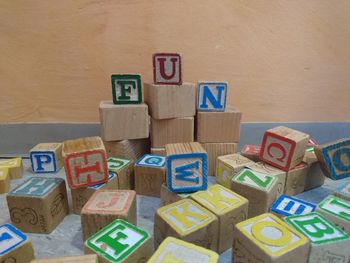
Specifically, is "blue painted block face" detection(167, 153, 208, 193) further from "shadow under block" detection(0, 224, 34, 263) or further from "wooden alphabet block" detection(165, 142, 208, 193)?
"shadow under block" detection(0, 224, 34, 263)

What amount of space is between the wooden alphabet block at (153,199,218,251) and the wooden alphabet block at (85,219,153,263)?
0.07m

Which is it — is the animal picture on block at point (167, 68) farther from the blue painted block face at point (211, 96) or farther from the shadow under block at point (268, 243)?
the shadow under block at point (268, 243)

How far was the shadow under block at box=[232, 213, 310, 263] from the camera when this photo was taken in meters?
0.57

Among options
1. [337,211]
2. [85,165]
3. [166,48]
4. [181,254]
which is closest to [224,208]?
[181,254]

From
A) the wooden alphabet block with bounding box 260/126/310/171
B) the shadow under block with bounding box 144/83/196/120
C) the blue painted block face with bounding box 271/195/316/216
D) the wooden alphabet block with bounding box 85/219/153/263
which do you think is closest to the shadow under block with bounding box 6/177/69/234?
the wooden alphabet block with bounding box 85/219/153/263

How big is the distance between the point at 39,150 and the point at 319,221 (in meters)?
1.21

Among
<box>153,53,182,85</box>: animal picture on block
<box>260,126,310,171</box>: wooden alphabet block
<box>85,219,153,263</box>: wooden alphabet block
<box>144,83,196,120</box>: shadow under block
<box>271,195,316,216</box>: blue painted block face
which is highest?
<box>153,53,182,85</box>: animal picture on block

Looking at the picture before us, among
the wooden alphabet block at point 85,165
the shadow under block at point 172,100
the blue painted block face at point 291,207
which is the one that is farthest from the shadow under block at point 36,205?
the blue painted block face at point 291,207

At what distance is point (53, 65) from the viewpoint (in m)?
1.36

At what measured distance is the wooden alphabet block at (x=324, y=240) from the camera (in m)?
0.62

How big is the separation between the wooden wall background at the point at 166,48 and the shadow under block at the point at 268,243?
925mm

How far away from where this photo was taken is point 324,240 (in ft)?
2.06

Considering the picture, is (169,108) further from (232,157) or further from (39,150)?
(39,150)

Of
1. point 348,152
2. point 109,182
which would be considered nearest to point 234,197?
Result: point 109,182
